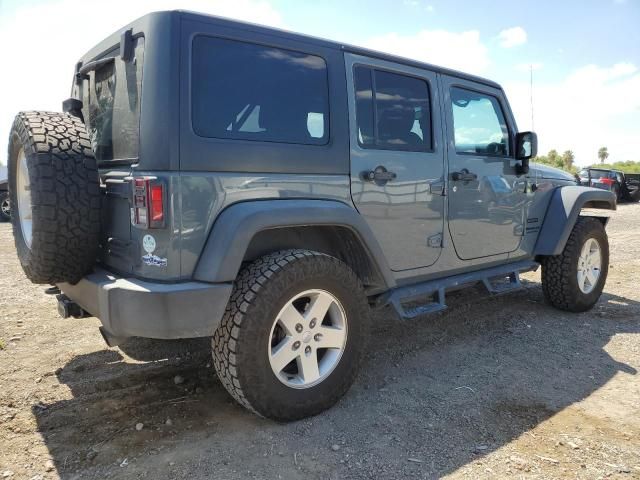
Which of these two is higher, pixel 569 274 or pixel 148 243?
pixel 148 243

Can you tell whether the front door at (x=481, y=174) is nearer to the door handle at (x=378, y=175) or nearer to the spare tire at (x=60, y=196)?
the door handle at (x=378, y=175)

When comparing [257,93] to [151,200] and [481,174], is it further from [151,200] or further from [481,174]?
[481,174]

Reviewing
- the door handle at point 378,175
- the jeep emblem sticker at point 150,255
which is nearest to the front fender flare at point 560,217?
the door handle at point 378,175

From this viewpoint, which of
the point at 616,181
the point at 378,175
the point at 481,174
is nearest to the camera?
the point at 378,175

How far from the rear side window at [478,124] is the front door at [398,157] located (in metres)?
0.28

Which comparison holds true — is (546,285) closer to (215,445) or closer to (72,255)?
(215,445)

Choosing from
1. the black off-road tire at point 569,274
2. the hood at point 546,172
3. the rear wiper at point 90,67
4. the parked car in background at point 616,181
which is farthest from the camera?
the parked car in background at point 616,181

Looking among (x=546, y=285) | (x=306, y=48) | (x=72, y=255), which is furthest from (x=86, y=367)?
(x=546, y=285)

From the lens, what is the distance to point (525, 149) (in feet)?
13.6

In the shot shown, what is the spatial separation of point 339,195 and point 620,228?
1096 centimetres

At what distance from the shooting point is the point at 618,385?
3195 mm

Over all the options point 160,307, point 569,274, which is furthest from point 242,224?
point 569,274

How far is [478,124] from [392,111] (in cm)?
105

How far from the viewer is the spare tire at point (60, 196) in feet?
7.60
